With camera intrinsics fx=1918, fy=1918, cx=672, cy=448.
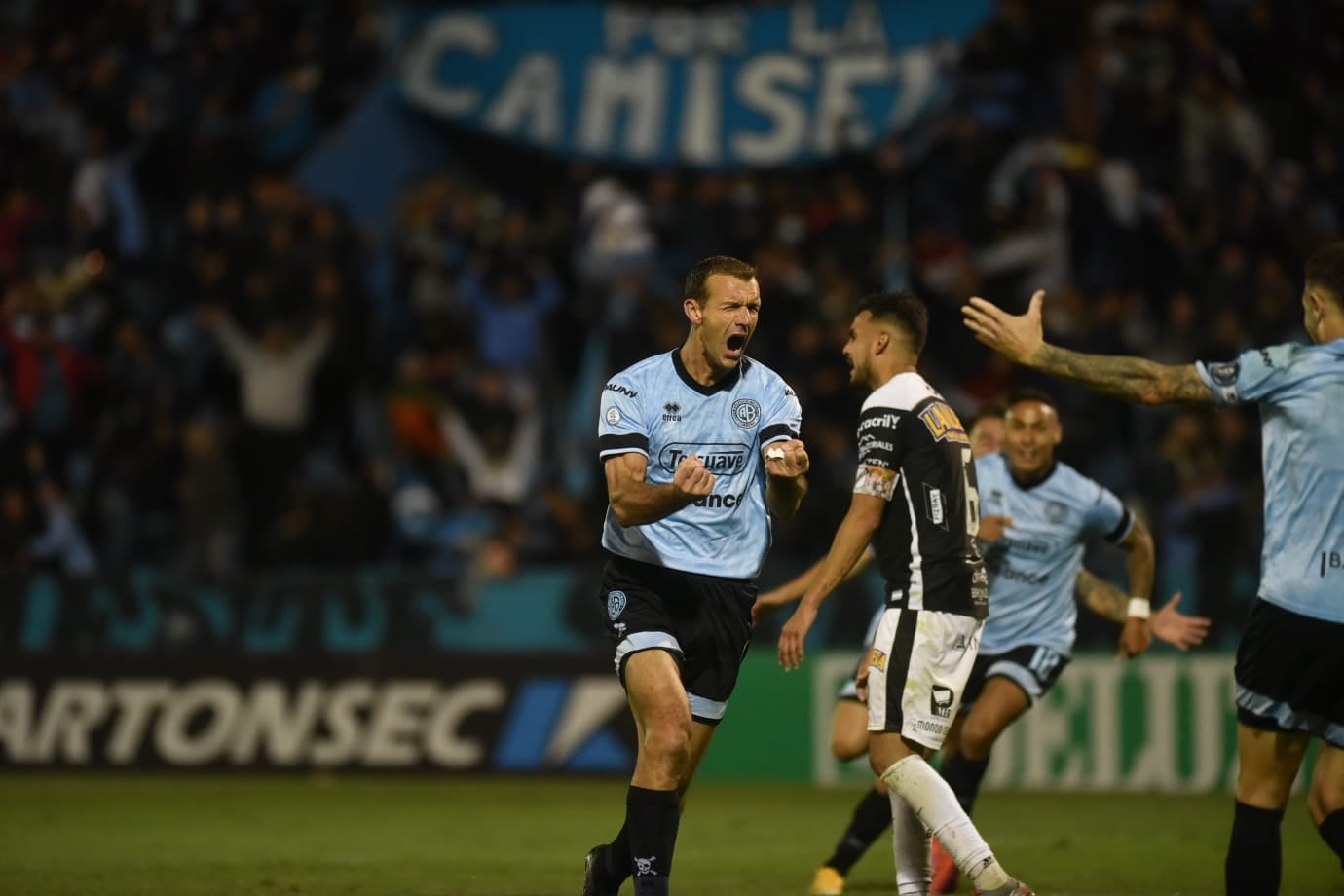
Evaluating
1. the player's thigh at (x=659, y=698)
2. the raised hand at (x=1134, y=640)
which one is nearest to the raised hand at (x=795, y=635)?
the player's thigh at (x=659, y=698)

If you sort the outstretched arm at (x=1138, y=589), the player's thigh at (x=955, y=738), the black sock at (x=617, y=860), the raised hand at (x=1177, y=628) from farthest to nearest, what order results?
the player's thigh at (x=955, y=738), the outstretched arm at (x=1138, y=589), the raised hand at (x=1177, y=628), the black sock at (x=617, y=860)

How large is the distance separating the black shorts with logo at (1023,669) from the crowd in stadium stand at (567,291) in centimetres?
567

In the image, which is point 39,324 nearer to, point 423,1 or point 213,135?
point 213,135

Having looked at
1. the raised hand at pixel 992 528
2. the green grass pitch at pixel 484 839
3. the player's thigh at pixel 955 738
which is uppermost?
the raised hand at pixel 992 528

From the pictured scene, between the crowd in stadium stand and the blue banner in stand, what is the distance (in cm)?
56

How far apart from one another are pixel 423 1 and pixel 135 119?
362 centimetres

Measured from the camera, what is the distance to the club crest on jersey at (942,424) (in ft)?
26.1

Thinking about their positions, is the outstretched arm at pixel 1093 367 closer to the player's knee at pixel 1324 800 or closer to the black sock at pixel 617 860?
the player's knee at pixel 1324 800

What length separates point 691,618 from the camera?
786cm

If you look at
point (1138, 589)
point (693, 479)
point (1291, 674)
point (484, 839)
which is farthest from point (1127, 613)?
point (484, 839)

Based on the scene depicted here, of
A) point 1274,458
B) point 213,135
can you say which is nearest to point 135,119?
point 213,135

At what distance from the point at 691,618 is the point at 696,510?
449mm

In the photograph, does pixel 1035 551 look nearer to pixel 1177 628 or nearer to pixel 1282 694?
pixel 1177 628

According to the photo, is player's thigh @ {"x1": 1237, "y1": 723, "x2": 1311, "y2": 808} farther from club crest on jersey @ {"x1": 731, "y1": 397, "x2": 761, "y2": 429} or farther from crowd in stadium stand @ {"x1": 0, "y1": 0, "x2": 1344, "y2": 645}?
crowd in stadium stand @ {"x1": 0, "y1": 0, "x2": 1344, "y2": 645}
